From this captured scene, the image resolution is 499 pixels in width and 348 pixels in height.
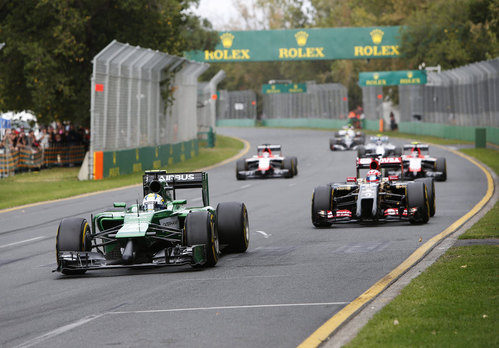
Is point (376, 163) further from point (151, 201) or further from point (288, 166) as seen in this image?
point (288, 166)

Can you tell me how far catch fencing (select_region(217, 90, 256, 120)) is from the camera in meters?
105

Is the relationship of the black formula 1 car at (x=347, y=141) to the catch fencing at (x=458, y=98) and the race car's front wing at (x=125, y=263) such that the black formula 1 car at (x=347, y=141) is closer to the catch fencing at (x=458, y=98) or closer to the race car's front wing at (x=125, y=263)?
the catch fencing at (x=458, y=98)

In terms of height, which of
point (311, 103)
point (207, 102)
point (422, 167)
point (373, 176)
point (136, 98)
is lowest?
point (422, 167)

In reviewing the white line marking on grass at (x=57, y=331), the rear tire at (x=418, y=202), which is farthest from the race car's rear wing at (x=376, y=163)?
the white line marking on grass at (x=57, y=331)

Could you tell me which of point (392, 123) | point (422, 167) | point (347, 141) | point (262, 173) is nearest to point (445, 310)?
point (422, 167)

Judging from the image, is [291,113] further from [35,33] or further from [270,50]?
[35,33]

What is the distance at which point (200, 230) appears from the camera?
12.1 m

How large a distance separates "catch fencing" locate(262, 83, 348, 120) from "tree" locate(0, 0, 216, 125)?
147ft

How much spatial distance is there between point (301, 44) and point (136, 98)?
26438 mm

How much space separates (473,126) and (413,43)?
15.3 m

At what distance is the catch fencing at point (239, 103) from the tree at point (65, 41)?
61.7 m

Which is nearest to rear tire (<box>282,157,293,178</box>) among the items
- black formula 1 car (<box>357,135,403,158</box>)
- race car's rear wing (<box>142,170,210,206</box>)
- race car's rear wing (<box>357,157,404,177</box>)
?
black formula 1 car (<box>357,135,403,158</box>)

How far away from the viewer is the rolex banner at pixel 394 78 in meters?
65.8

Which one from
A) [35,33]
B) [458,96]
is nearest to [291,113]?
[458,96]
